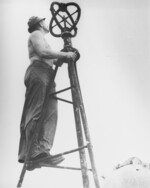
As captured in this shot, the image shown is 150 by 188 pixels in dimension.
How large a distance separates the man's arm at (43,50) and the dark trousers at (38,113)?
0.69ft

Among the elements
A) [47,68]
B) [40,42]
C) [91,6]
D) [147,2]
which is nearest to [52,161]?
[47,68]

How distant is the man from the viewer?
14.3 ft

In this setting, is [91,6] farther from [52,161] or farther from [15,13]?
[52,161]

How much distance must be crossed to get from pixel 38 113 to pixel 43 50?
804 millimetres

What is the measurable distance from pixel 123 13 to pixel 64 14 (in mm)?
1477

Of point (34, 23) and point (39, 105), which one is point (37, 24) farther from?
point (39, 105)

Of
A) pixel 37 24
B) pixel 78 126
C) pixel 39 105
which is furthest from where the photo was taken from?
pixel 37 24

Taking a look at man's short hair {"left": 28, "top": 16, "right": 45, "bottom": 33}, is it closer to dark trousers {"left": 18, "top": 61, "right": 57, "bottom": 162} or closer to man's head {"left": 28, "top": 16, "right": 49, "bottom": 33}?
man's head {"left": 28, "top": 16, "right": 49, "bottom": 33}

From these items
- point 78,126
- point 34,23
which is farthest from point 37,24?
point 78,126

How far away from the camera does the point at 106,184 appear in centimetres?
308

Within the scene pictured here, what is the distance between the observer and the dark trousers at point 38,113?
440 centimetres

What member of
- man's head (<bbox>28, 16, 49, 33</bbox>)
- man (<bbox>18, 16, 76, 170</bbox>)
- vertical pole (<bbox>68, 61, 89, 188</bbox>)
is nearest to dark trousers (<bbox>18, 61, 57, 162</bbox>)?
man (<bbox>18, 16, 76, 170</bbox>)

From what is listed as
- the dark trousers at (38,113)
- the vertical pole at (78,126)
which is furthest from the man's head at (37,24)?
the vertical pole at (78,126)

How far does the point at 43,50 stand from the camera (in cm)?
457
